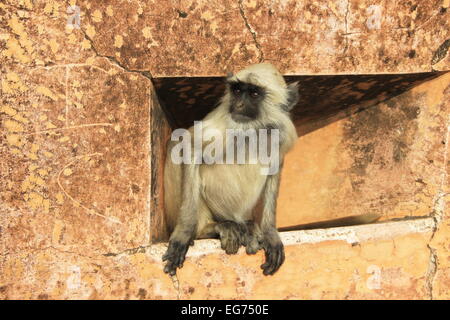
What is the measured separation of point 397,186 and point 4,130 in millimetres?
2190

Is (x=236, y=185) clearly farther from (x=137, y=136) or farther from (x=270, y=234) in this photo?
(x=137, y=136)

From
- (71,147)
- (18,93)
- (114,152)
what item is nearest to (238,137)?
(114,152)

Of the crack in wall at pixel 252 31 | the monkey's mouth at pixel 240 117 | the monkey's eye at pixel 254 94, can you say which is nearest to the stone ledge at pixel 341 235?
the monkey's mouth at pixel 240 117

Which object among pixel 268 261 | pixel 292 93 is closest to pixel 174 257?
pixel 268 261

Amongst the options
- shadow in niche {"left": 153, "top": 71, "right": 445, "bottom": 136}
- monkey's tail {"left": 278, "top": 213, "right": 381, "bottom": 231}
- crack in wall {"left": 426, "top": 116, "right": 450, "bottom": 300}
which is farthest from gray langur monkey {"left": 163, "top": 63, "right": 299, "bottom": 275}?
crack in wall {"left": 426, "top": 116, "right": 450, "bottom": 300}

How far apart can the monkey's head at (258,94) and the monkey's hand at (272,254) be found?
61 centimetres

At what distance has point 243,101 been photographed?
2.56 m

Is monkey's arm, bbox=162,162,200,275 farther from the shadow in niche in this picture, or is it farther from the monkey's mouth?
the shadow in niche

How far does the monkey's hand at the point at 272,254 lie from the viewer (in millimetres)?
2559

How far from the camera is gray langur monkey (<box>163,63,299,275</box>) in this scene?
2.55 m

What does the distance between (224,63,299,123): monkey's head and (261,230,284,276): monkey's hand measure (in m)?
0.61

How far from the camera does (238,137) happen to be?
2.67m

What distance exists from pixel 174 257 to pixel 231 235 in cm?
31

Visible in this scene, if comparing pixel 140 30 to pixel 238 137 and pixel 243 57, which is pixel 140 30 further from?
pixel 238 137
